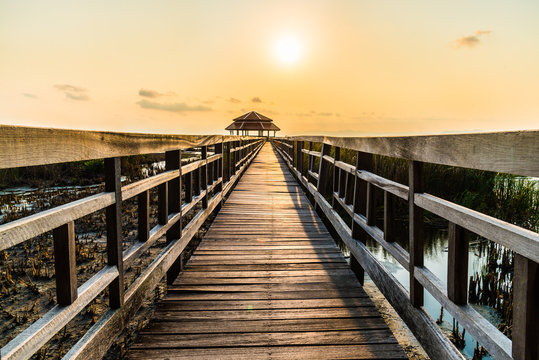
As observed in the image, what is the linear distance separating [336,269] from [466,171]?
5.73 m

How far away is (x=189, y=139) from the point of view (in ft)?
9.93

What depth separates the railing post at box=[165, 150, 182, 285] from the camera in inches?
110

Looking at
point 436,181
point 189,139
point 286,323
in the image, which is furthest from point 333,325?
point 436,181

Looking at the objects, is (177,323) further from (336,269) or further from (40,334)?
(336,269)

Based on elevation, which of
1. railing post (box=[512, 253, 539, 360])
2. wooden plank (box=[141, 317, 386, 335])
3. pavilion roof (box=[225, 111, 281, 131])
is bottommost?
wooden plank (box=[141, 317, 386, 335])

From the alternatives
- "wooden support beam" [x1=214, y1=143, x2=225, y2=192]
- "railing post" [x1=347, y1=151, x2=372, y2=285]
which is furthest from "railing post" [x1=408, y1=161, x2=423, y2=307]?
"wooden support beam" [x1=214, y1=143, x2=225, y2=192]

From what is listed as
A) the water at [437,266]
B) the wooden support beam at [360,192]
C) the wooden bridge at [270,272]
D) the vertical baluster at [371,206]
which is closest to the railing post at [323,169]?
the wooden bridge at [270,272]

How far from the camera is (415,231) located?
182cm

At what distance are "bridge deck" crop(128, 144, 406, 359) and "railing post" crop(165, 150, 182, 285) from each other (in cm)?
9

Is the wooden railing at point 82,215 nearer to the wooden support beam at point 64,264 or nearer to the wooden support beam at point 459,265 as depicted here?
the wooden support beam at point 64,264

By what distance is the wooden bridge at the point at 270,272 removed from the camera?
1.09 m

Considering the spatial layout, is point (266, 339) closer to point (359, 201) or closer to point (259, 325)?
point (259, 325)

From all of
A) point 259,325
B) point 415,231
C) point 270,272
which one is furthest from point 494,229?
point 270,272

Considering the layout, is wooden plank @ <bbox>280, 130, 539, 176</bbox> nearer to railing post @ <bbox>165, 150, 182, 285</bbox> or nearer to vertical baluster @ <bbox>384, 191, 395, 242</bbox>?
vertical baluster @ <bbox>384, 191, 395, 242</bbox>
